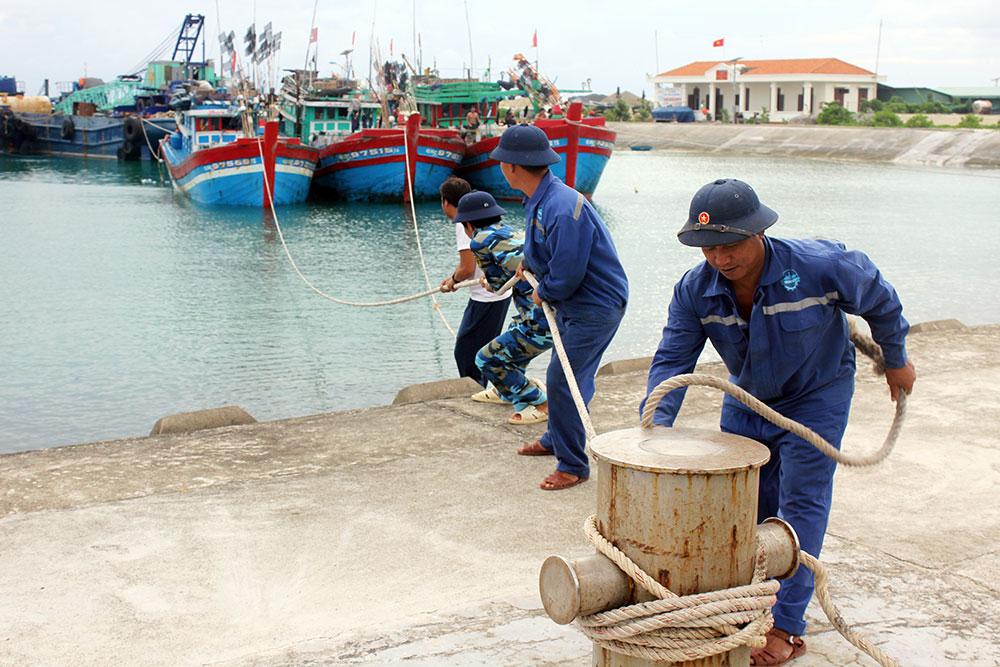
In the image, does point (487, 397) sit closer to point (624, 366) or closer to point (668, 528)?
point (624, 366)

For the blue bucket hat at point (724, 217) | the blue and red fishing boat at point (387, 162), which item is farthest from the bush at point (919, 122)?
the blue bucket hat at point (724, 217)

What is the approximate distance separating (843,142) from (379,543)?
51.7 metres

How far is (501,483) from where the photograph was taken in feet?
14.9

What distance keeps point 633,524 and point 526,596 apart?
1.21 m

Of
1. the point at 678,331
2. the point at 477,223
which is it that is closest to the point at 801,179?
the point at 477,223

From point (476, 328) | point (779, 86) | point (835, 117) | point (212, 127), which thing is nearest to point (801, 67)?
point (779, 86)

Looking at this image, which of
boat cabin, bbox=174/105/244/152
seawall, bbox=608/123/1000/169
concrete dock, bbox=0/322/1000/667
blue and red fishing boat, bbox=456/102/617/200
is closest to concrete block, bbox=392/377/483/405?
concrete dock, bbox=0/322/1000/667

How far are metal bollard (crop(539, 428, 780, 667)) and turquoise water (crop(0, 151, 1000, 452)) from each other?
6.65 metres

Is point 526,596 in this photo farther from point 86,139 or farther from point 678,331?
point 86,139

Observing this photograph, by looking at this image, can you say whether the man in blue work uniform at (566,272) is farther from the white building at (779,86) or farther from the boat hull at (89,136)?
the white building at (779,86)

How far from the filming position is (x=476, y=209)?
5.55 meters

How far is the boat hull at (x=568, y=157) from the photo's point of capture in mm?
30281

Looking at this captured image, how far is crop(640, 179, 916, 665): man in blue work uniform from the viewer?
2656 mm

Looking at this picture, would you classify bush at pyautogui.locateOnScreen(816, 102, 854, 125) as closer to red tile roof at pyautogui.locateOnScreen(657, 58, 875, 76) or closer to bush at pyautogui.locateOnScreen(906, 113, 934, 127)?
bush at pyautogui.locateOnScreen(906, 113, 934, 127)
